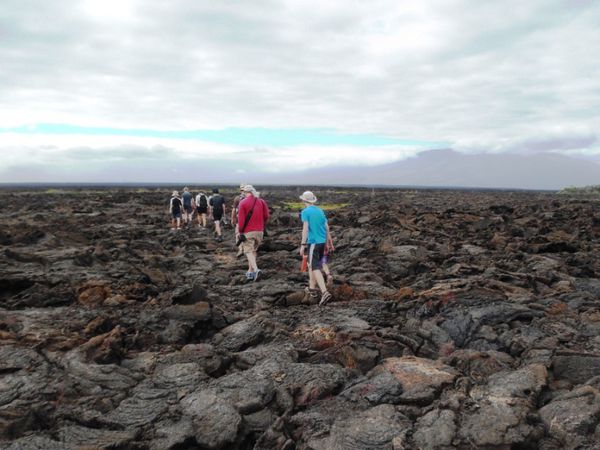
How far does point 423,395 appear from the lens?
21.7ft

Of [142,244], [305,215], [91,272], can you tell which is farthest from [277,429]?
[142,244]

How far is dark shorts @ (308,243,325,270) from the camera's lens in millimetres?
12039

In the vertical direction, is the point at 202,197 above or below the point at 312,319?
above

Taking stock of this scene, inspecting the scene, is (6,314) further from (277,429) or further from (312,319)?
(277,429)

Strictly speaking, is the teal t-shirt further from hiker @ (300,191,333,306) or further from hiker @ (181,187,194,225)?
hiker @ (181,187,194,225)

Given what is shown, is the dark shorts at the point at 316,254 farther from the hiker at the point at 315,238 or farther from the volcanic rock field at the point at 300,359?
the volcanic rock field at the point at 300,359

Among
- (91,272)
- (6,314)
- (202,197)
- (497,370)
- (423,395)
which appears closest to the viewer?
(423,395)

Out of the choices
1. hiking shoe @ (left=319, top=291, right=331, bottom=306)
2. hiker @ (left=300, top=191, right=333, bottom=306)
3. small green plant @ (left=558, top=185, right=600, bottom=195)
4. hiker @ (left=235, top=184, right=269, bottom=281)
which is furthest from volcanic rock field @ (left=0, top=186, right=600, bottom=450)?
small green plant @ (left=558, top=185, right=600, bottom=195)

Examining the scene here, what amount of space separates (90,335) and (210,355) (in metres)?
2.88

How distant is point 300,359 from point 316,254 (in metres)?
4.15

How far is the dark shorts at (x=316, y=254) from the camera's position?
12039mm

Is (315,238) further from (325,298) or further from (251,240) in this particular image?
(251,240)

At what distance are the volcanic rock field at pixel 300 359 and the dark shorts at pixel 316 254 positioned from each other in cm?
90

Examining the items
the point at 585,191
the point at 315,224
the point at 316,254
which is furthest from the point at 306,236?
the point at 585,191
